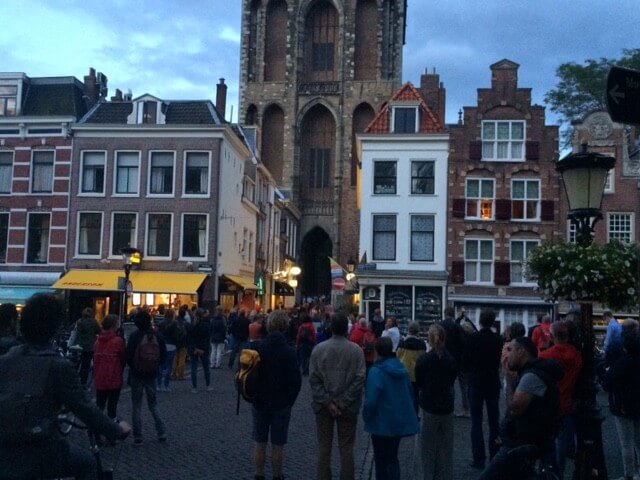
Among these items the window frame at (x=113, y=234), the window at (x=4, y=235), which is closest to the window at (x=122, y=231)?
the window frame at (x=113, y=234)

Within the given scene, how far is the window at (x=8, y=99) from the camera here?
110ft

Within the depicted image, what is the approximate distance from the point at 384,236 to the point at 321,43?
34.0 meters

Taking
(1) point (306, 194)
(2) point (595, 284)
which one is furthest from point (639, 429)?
(1) point (306, 194)

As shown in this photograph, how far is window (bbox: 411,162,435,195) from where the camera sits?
31734 millimetres

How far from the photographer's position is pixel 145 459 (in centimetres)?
920

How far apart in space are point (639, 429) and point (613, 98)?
5249 millimetres

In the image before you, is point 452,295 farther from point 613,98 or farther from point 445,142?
point 613,98

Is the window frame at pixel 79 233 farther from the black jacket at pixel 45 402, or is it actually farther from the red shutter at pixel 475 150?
the black jacket at pixel 45 402

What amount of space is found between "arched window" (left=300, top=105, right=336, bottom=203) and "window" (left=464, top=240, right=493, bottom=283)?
1158 inches

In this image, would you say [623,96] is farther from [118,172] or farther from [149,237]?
[118,172]

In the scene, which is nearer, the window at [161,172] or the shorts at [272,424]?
the shorts at [272,424]

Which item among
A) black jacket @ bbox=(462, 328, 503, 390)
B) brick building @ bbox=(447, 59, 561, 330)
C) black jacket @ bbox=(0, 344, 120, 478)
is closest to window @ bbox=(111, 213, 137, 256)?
brick building @ bbox=(447, 59, 561, 330)

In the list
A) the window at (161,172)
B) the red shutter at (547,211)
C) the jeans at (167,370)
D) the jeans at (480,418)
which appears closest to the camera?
the jeans at (480,418)

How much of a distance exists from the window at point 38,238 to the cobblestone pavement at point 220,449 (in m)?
20.2
